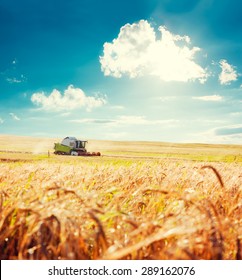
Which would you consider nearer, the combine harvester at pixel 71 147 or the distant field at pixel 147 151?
the distant field at pixel 147 151

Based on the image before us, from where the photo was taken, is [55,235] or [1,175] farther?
[1,175]

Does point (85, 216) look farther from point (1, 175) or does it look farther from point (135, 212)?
point (1, 175)

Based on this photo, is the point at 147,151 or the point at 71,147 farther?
the point at 147,151

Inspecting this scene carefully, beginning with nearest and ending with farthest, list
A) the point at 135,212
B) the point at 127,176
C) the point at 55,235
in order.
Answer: the point at 55,235, the point at 135,212, the point at 127,176

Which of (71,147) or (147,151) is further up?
(71,147)

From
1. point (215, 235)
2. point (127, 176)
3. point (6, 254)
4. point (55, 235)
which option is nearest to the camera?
point (215, 235)

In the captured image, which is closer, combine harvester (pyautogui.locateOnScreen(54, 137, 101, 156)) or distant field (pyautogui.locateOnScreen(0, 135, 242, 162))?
distant field (pyautogui.locateOnScreen(0, 135, 242, 162))
